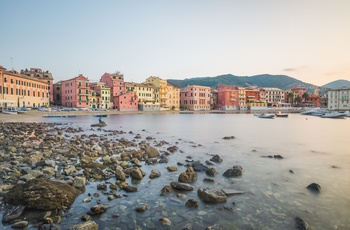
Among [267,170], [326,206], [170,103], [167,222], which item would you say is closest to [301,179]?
[267,170]

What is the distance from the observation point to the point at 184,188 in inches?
384

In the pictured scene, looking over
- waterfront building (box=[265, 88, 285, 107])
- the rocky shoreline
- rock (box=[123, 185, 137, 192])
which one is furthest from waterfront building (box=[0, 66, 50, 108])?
waterfront building (box=[265, 88, 285, 107])

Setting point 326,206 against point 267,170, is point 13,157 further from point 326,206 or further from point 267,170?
point 326,206

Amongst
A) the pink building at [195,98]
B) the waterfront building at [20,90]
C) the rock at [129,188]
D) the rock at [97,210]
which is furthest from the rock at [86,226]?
the pink building at [195,98]

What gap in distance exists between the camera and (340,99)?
125750 mm

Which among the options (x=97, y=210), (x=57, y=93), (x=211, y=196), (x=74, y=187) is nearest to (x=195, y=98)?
(x=57, y=93)

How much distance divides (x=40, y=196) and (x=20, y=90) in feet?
254

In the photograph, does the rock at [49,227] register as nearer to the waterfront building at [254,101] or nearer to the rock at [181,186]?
the rock at [181,186]

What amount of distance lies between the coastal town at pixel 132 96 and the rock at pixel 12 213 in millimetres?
63848

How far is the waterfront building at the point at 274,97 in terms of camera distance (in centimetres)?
15200

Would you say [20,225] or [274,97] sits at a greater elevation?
[274,97]

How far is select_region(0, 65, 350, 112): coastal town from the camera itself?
2867 inches

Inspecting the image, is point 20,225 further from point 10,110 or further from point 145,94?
point 145,94

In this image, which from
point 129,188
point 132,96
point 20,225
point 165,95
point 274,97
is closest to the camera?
point 20,225
